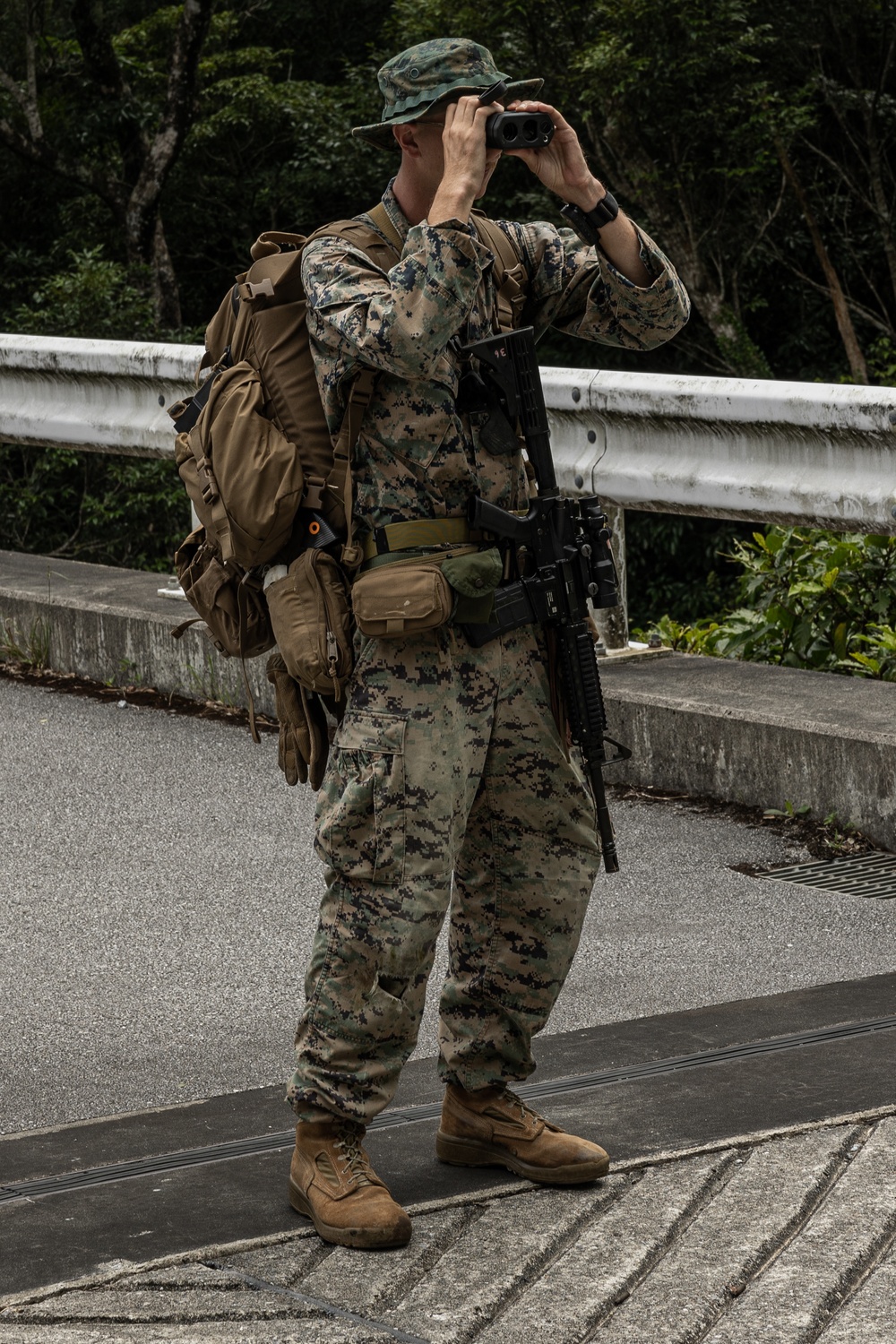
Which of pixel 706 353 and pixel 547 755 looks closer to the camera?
pixel 547 755

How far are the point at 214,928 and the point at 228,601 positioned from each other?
156cm

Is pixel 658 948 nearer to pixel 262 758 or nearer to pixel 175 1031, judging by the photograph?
pixel 175 1031

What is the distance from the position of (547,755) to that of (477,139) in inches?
39.9

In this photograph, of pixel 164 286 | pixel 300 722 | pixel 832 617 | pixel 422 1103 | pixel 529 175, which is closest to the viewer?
pixel 300 722

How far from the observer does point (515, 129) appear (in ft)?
9.92

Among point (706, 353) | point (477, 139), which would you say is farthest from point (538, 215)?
point (477, 139)

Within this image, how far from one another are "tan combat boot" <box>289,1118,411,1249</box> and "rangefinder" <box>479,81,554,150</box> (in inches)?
63.4

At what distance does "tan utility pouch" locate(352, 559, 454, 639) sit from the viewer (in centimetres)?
306

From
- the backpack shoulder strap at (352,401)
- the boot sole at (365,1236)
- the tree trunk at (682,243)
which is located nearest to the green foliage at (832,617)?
the backpack shoulder strap at (352,401)

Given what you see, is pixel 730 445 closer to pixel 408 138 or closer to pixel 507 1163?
pixel 408 138

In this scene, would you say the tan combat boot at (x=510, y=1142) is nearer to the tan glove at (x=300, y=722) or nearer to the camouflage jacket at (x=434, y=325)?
the tan glove at (x=300, y=722)

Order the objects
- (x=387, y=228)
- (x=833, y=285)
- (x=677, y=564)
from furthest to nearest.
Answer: (x=677, y=564) → (x=833, y=285) → (x=387, y=228)

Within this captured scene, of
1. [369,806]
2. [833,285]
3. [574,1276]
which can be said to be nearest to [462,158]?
[369,806]

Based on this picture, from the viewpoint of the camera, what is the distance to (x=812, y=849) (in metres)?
5.19
